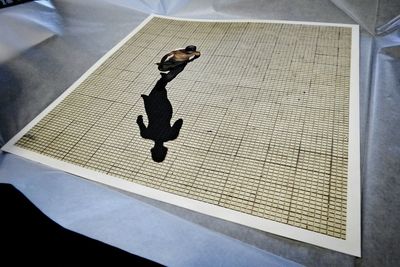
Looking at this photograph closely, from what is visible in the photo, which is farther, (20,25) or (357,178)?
(20,25)

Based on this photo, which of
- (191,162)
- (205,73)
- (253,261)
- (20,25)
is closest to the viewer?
(253,261)

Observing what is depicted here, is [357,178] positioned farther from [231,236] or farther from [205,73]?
[205,73]

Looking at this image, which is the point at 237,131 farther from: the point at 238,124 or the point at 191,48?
the point at 191,48

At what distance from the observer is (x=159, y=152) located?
47cm

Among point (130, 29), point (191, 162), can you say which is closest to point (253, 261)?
Result: point (191, 162)

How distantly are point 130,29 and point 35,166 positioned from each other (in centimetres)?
50

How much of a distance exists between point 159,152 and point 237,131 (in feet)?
0.43

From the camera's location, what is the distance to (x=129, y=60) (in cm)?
69

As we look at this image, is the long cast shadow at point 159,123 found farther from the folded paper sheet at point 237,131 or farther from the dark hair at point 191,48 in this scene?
the dark hair at point 191,48

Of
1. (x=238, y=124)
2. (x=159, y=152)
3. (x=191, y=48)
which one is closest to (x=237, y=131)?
(x=238, y=124)

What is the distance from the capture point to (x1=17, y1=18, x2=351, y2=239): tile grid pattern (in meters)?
0.40

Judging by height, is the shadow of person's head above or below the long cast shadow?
below

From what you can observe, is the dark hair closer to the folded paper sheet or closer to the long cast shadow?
the folded paper sheet

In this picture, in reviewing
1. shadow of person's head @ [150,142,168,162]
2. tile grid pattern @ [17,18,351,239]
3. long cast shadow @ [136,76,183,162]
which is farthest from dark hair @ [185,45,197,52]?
shadow of person's head @ [150,142,168,162]
